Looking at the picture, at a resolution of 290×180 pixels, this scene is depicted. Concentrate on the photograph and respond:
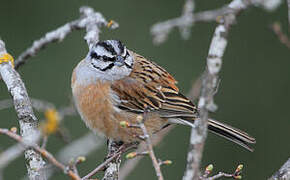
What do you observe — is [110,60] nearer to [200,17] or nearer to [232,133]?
[232,133]

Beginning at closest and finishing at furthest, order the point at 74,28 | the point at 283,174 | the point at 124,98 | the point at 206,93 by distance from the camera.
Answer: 1. the point at 206,93
2. the point at 283,174
3. the point at 124,98
4. the point at 74,28

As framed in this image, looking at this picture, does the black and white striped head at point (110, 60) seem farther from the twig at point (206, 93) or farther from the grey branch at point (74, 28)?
the twig at point (206, 93)

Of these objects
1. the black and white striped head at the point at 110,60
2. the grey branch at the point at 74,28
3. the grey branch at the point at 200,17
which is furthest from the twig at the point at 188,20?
the grey branch at the point at 74,28

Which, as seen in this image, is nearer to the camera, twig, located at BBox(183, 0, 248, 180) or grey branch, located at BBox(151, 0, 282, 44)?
twig, located at BBox(183, 0, 248, 180)

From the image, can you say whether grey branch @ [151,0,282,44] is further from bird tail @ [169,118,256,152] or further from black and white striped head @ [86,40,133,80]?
bird tail @ [169,118,256,152]

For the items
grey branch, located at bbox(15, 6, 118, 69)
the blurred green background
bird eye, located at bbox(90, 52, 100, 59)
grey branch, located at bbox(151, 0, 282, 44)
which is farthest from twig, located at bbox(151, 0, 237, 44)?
the blurred green background

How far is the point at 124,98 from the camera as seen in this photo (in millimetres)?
4906

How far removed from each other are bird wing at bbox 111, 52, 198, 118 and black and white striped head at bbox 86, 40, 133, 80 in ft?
0.29

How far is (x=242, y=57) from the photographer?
772 cm

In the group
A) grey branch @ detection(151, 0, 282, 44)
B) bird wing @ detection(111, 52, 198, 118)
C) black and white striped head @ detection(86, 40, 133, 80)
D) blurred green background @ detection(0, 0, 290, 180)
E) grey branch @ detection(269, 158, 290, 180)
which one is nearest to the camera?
Result: grey branch @ detection(151, 0, 282, 44)

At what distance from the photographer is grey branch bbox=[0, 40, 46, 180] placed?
3.30 m

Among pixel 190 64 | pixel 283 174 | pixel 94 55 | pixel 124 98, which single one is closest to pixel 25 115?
pixel 94 55

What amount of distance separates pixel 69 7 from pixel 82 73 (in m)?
3.38

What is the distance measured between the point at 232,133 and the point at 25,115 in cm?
207
